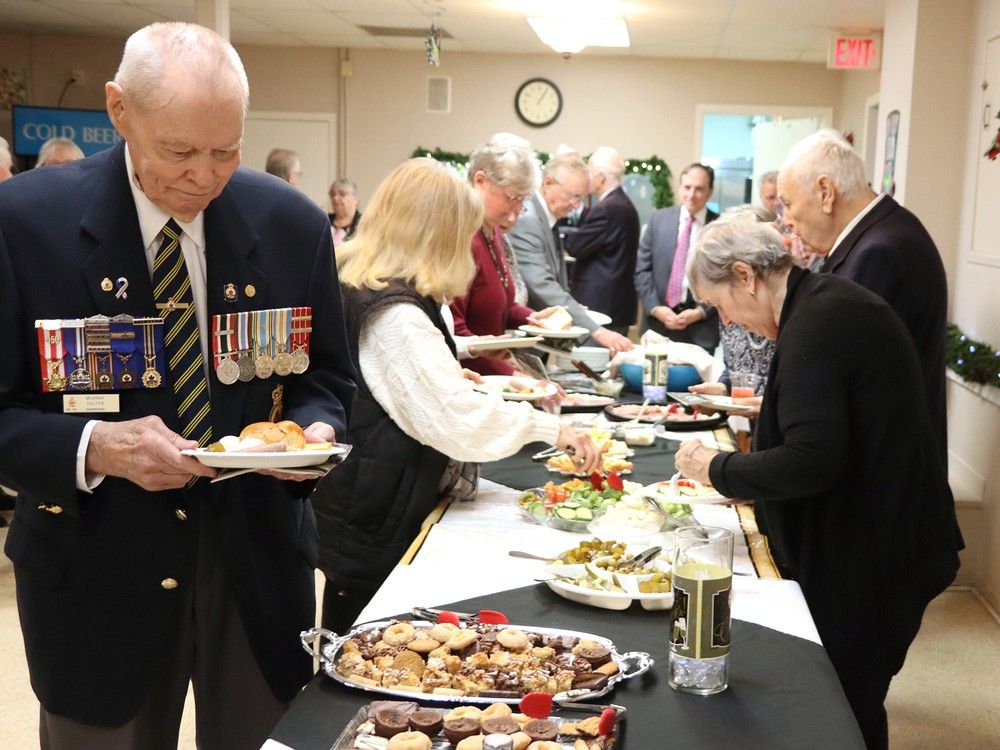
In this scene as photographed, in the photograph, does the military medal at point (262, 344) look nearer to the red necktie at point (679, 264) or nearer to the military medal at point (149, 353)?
the military medal at point (149, 353)

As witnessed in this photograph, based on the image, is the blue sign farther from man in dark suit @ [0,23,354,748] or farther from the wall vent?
man in dark suit @ [0,23,354,748]

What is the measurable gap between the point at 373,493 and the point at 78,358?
3.12 feet

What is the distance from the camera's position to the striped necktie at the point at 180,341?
160 centimetres

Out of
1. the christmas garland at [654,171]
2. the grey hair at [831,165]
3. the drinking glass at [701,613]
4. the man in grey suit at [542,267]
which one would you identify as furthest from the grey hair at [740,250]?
the christmas garland at [654,171]

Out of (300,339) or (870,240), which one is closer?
(300,339)

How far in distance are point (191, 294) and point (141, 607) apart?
443 mm

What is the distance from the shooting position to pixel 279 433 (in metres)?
1.52

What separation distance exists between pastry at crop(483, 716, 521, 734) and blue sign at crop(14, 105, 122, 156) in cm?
977

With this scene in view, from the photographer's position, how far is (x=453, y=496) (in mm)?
2543

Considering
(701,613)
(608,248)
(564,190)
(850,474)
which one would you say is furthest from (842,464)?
(608,248)

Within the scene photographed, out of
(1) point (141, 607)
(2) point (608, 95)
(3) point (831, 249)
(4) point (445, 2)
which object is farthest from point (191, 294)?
(2) point (608, 95)

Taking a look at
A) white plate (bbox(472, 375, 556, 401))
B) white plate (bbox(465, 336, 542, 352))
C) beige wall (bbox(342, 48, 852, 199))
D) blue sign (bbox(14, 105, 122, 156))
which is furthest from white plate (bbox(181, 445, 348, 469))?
beige wall (bbox(342, 48, 852, 199))

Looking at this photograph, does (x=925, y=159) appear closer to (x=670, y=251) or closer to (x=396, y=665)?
(x=670, y=251)

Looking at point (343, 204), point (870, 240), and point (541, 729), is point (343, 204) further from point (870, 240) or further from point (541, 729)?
point (541, 729)
